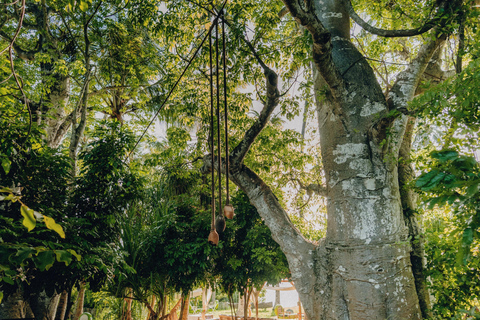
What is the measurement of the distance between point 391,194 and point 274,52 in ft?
6.63

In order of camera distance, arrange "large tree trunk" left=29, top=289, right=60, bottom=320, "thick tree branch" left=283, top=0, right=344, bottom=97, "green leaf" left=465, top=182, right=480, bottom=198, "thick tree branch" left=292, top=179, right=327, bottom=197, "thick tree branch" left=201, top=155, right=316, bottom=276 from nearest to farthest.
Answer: "green leaf" left=465, top=182, right=480, bottom=198 < "thick tree branch" left=283, top=0, right=344, bottom=97 < "thick tree branch" left=201, top=155, right=316, bottom=276 < "large tree trunk" left=29, top=289, right=60, bottom=320 < "thick tree branch" left=292, top=179, right=327, bottom=197

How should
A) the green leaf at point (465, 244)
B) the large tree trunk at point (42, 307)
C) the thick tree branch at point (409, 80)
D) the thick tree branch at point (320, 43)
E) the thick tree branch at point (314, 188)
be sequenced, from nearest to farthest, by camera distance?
the green leaf at point (465, 244), the thick tree branch at point (320, 43), the thick tree branch at point (409, 80), the large tree trunk at point (42, 307), the thick tree branch at point (314, 188)

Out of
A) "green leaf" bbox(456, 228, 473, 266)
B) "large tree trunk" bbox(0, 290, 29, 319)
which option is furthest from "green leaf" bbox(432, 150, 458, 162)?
"large tree trunk" bbox(0, 290, 29, 319)

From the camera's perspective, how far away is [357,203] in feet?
8.84

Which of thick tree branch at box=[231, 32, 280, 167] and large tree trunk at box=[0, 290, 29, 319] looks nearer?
thick tree branch at box=[231, 32, 280, 167]

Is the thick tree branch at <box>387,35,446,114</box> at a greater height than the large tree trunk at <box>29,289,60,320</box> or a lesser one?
greater

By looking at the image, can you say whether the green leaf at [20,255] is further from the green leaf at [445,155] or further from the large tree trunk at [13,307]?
the large tree trunk at [13,307]

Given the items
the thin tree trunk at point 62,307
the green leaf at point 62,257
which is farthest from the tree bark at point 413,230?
the thin tree trunk at point 62,307

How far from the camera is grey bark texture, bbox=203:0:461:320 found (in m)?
2.48

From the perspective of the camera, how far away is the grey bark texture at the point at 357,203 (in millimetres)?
2477

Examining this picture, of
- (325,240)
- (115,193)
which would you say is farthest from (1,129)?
(325,240)

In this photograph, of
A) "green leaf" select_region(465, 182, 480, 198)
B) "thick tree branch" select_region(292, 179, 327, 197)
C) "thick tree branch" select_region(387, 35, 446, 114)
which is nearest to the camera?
"green leaf" select_region(465, 182, 480, 198)

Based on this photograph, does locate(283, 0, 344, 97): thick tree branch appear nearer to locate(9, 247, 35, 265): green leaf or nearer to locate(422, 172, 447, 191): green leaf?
locate(422, 172, 447, 191): green leaf

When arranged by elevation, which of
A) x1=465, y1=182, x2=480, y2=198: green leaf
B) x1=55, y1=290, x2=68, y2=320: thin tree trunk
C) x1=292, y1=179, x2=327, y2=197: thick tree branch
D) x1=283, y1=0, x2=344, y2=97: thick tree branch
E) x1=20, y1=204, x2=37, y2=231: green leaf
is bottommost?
x1=55, y1=290, x2=68, y2=320: thin tree trunk
